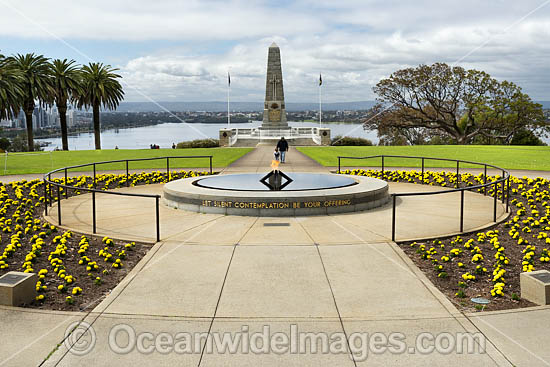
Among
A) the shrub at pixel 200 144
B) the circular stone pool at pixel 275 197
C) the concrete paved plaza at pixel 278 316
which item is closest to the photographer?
the concrete paved plaza at pixel 278 316

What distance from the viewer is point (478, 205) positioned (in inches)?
561

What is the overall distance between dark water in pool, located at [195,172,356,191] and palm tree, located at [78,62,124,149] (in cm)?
4032

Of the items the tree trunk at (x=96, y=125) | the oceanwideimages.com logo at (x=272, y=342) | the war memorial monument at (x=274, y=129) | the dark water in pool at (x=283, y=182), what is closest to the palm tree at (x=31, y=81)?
the tree trunk at (x=96, y=125)

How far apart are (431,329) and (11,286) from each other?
530 centimetres

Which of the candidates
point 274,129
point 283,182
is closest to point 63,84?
point 274,129

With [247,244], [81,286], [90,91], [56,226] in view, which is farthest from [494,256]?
[90,91]

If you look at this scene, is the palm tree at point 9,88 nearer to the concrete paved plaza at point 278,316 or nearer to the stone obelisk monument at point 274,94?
the stone obelisk monument at point 274,94

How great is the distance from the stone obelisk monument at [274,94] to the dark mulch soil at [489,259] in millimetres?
52867

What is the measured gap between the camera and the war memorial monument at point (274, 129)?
51.8 m

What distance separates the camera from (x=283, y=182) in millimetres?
15523

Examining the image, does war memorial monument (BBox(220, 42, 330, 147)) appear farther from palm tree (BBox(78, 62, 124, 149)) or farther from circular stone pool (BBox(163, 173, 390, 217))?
circular stone pool (BBox(163, 173, 390, 217))

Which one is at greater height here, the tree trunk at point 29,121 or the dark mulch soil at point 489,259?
the tree trunk at point 29,121

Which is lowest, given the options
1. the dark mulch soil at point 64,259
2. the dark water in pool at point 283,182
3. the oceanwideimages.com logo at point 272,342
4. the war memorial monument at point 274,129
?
the oceanwideimages.com logo at point 272,342

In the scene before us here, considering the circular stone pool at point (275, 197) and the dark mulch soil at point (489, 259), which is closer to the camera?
the dark mulch soil at point (489, 259)
